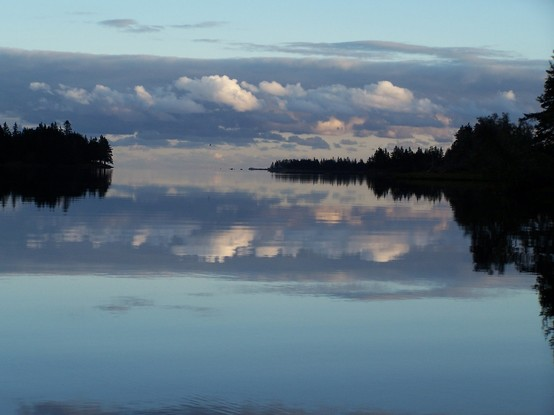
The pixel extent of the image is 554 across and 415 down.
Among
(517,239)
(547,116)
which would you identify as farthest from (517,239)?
(547,116)

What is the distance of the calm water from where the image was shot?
44.5ft

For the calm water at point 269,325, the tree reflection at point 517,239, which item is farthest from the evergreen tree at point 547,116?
the calm water at point 269,325

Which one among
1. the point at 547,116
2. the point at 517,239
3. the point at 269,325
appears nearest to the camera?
the point at 269,325

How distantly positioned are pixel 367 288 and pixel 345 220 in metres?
28.2

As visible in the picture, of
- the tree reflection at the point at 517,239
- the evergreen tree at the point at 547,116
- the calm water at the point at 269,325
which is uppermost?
the evergreen tree at the point at 547,116

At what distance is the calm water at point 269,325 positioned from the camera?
44.5 feet

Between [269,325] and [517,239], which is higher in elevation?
[517,239]

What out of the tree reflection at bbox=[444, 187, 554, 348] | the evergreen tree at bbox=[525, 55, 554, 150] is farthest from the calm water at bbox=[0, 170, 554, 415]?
the evergreen tree at bbox=[525, 55, 554, 150]

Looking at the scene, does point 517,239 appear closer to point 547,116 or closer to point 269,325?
point 269,325

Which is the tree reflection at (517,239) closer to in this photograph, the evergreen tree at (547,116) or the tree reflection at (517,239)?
the tree reflection at (517,239)

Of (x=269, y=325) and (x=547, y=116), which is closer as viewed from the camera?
(x=269, y=325)

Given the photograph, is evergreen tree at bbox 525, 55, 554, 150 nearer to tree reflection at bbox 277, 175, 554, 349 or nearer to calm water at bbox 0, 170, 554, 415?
tree reflection at bbox 277, 175, 554, 349

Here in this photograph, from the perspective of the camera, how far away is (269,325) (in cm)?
1906

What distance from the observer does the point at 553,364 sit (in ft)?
52.5
